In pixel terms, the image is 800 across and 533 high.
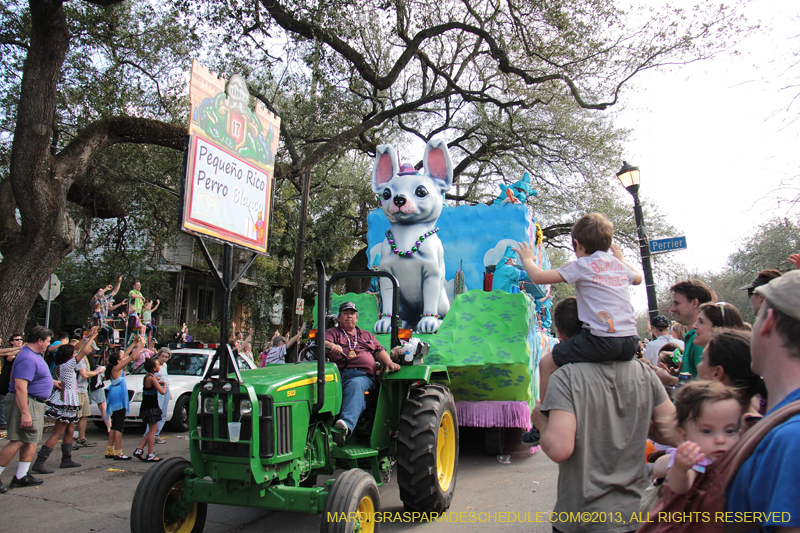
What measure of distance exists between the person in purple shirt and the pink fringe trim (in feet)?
15.0

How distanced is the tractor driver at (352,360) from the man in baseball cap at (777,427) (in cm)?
313

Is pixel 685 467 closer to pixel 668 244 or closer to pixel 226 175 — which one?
pixel 226 175

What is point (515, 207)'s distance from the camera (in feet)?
26.5

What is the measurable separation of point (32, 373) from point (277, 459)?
370 centimetres

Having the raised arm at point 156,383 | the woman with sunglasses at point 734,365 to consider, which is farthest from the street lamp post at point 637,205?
the raised arm at point 156,383

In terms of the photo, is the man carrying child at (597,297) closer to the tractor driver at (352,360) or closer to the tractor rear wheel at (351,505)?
the tractor rear wheel at (351,505)

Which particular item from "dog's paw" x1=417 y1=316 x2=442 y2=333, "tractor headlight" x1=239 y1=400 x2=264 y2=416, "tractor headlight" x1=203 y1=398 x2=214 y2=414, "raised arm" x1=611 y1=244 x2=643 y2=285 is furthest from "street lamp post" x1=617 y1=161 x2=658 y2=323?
"tractor headlight" x1=203 y1=398 x2=214 y2=414

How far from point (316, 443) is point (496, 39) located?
38.2 feet

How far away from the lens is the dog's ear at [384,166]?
284 inches

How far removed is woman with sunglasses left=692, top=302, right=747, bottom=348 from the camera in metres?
3.03

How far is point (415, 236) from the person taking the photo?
684 cm

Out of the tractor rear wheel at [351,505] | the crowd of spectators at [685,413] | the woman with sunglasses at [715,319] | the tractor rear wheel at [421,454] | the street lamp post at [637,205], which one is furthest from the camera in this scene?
the street lamp post at [637,205]

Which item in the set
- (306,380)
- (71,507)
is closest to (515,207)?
(306,380)

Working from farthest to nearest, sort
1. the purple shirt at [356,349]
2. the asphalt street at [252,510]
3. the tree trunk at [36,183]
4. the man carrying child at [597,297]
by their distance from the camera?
the tree trunk at [36,183] < the purple shirt at [356,349] < the asphalt street at [252,510] < the man carrying child at [597,297]
